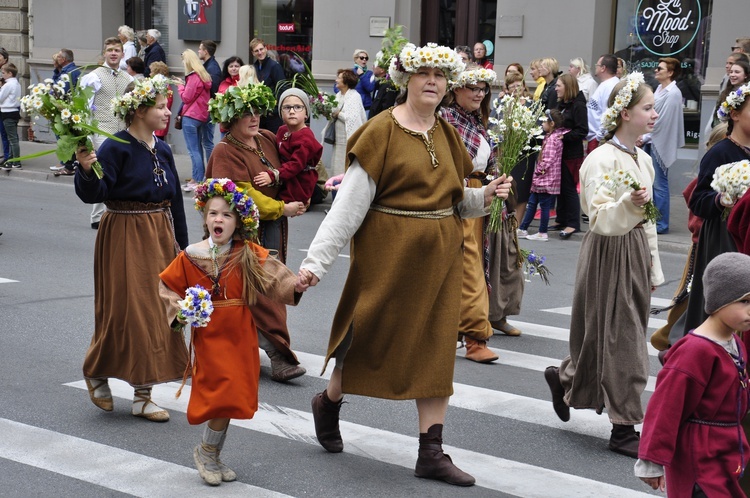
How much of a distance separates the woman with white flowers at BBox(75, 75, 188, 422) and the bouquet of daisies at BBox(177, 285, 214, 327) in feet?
3.85

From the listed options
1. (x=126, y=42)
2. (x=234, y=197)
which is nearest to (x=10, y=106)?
(x=126, y=42)

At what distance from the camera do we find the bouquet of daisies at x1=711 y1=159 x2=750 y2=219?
17.1 ft

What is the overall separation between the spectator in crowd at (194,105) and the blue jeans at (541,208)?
543 cm

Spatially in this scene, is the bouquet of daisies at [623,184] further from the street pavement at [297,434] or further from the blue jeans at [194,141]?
the blue jeans at [194,141]

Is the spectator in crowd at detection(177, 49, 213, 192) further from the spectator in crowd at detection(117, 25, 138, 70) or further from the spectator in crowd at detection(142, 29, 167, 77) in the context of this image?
the spectator in crowd at detection(117, 25, 138, 70)

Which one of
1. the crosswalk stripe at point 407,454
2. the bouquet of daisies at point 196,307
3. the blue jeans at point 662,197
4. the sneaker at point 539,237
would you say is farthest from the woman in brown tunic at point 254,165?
the blue jeans at point 662,197

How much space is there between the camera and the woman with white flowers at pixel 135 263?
6.22 metres

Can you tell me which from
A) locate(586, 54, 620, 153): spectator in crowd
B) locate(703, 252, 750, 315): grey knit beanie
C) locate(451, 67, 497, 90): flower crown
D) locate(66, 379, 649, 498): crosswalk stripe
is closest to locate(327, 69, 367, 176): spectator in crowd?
locate(586, 54, 620, 153): spectator in crowd

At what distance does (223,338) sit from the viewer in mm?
5293

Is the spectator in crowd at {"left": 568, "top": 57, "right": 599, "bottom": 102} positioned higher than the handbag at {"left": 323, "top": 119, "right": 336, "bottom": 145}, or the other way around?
the spectator in crowd at {"left": 568, "top": 57, "right": 599, "bottom": 102}

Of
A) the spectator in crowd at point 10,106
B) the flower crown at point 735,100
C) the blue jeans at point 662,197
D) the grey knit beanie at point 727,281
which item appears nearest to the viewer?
the grey knit beanie at point 727,281

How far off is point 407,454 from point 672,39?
1247 centimetres

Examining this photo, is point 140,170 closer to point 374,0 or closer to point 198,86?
point 198,86

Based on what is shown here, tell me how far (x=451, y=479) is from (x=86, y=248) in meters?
7.52
